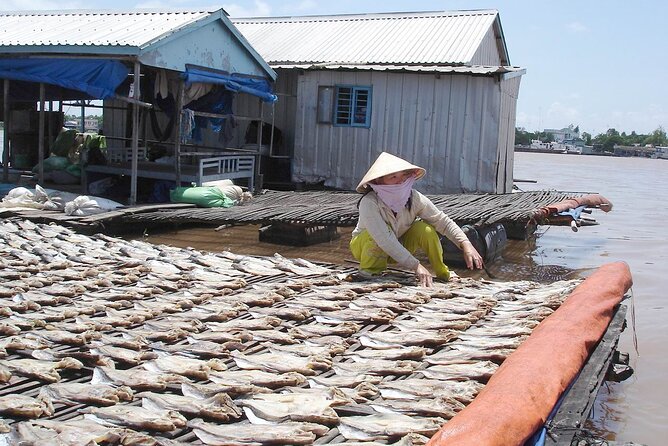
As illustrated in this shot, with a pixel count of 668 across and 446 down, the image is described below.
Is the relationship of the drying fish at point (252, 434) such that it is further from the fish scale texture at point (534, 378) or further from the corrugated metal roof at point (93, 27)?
the corrugated metal roof at point (93, 27)

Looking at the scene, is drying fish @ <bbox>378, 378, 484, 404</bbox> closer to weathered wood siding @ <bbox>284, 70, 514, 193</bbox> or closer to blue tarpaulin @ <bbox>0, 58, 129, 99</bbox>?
blue tarpaulin @ <bbox>0, 58, 129, 99</bbox>

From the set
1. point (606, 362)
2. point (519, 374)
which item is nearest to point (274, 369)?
point (519, 374)

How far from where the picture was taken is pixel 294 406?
3023 millimetres

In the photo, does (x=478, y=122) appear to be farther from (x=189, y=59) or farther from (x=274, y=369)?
(x=274, y=369)

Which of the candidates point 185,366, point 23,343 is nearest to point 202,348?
point 185,366

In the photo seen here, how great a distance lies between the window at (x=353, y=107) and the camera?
15695 mm

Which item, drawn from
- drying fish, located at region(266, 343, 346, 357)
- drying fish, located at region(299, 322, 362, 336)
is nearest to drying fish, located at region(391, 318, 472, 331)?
drying fish, located at region(299, 322, 362, 336)

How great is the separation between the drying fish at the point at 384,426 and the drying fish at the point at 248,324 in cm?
150

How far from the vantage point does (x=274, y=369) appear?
353 cm

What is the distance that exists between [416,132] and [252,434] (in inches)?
514

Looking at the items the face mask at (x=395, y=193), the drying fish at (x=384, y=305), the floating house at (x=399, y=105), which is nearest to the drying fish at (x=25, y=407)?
the drying fish at (x=384, y=305)

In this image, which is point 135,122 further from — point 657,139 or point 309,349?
point 657,139

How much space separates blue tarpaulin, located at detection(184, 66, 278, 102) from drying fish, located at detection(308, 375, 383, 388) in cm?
969

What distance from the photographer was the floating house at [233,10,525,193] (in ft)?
48.8
